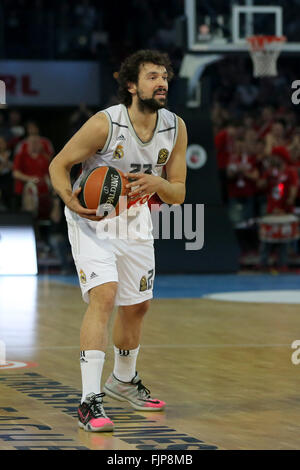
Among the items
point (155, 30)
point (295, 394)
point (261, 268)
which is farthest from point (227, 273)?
point (295, 394)

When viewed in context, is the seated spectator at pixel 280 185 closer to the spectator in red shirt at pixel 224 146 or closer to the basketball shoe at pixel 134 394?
the spectator in red shirt at pixel 224 146

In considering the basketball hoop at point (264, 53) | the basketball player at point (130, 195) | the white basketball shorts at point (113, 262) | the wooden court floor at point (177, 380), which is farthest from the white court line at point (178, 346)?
the basketball hoop at point (264, 53)

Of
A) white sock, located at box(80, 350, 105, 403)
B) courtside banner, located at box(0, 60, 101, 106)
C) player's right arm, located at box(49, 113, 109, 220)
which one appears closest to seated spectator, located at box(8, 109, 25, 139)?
courtside banner, located at box(0, 60, 101, 106)

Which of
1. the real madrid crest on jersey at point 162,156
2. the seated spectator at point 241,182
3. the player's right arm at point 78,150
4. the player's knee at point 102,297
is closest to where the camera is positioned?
the player's knee at point 102,297

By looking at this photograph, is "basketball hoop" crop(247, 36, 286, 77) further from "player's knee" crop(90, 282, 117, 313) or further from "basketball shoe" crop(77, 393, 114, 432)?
"basketball shoe" crop(77, 393, 114, 432)

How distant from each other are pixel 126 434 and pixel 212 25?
13709 millimetres

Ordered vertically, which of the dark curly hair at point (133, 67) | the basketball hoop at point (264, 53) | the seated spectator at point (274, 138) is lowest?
the seated spectator at point (274, 138)

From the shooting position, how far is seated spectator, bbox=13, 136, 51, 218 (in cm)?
1819

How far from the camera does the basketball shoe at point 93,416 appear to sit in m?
5.64

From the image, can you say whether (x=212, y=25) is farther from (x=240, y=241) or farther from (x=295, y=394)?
(x=295, y=394)

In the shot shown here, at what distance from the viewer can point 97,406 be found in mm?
5789

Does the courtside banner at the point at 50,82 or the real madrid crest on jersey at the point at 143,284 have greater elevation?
the courtside banner at the point at 50,82

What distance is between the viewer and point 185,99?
18344mm

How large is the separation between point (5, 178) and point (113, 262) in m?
13.5
